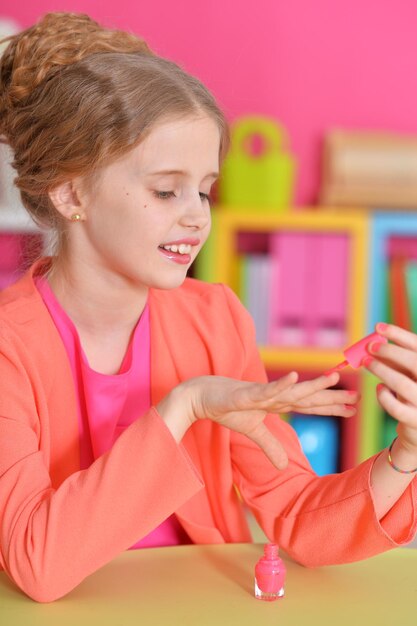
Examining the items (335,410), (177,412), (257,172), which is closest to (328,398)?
(335,410)

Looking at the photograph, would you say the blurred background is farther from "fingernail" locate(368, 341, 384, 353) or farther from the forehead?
"fingernail" locate(368, 341, 384, 353)

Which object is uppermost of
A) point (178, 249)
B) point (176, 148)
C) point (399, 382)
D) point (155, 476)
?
point (176, 148)

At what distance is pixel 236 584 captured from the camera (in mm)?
1038

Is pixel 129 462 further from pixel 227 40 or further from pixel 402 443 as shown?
pixel 227 40

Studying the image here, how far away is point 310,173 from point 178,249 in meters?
2.16

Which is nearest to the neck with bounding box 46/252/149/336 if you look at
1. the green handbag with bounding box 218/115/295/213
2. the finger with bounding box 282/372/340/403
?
the finger with bounding box 282/372/340/403

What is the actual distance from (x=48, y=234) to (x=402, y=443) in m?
0.59

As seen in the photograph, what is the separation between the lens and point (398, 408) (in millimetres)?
999

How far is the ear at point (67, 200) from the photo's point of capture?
1259 mm

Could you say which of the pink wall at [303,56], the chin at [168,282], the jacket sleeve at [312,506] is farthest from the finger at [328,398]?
the pink wall at [303,56]

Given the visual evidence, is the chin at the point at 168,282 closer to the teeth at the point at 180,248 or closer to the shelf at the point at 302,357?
the teeth at the point at 180,248

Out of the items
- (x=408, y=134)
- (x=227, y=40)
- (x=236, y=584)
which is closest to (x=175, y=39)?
(x=227, y=40)

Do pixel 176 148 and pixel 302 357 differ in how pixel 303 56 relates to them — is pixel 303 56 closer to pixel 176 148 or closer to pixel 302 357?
pixel 302 357

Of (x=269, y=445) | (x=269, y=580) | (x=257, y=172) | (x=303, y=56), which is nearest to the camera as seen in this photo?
(x=269, y=580)
